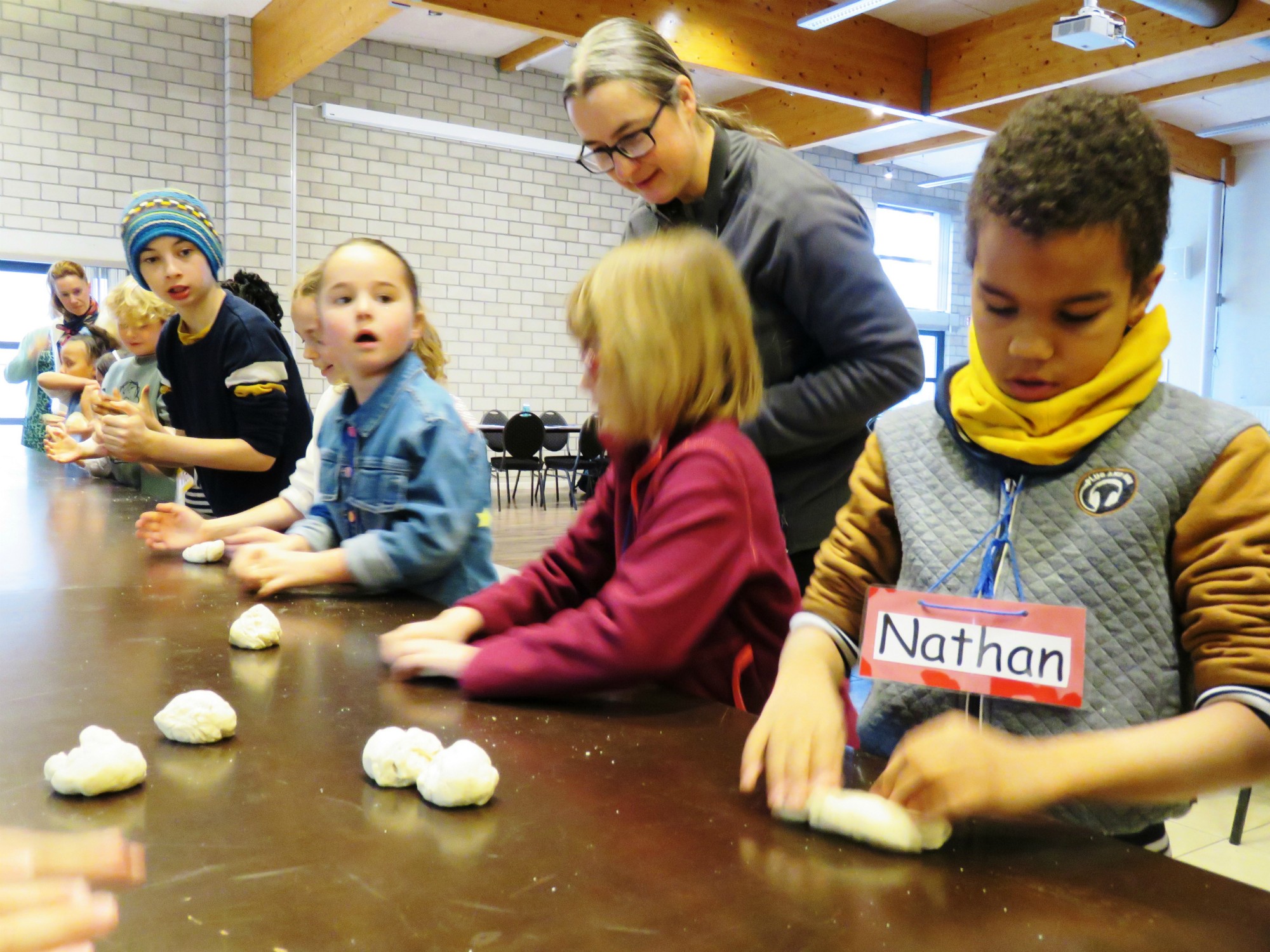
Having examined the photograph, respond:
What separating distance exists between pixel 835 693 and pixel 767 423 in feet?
2.22

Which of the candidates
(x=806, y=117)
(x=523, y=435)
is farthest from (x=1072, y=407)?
(x=806, y=117)

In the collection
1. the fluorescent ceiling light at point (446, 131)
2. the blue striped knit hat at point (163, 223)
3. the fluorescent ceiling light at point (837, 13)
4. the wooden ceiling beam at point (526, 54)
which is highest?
the wooden ceiling beam at point (526, 54)

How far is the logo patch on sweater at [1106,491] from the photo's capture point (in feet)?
2.83

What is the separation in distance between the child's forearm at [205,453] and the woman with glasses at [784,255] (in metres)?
1.05

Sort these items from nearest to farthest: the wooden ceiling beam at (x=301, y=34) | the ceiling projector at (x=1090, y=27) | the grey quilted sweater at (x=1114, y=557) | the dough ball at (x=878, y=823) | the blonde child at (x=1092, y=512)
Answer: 1. the dough ball at (x=878, y=823)
2. the blonde child at (x=1092, y=512)
3. the grey quilted sweater at (x=1114, y=557)
4. the ceiling projector at (x=1090, y=27)
5. the wooden ceiling beam at (x=301, y=34)

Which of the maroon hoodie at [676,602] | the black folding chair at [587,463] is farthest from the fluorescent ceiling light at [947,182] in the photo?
the maroon hoodie at [676,602]

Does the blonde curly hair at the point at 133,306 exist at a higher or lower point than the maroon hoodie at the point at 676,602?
higher

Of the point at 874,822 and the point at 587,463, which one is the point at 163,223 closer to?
the point at 874,822

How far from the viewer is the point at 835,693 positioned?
85 cm

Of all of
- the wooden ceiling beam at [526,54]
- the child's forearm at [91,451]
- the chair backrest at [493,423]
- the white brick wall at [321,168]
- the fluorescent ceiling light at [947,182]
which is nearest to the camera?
the child's forearm at [91,451]

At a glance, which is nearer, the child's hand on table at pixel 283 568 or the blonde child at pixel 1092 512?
the blonde child at pixel 1092 512

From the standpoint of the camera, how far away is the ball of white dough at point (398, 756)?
27.4 inches

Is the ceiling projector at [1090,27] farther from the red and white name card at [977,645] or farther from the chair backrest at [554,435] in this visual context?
the red and white name card at [977,645]

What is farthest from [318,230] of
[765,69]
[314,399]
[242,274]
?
[242,274]
